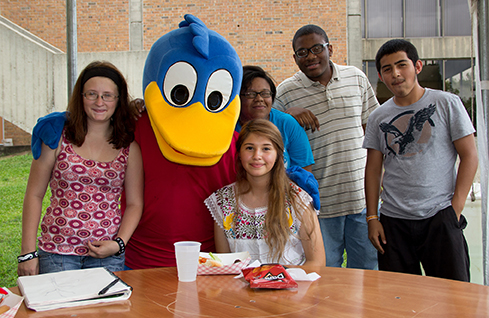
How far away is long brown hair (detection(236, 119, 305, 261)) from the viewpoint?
1846 mm

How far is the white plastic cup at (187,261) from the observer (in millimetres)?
1392

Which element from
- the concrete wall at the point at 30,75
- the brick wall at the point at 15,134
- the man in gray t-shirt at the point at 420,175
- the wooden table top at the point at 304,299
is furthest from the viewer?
the brick wall at the point at 15,134

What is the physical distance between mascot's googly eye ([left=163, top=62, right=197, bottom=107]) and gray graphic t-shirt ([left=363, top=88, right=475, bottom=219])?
1041 mm

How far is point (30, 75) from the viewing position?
8086 mm

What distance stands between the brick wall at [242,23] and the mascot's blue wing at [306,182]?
746 centimetres

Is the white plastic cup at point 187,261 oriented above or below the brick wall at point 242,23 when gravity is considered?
below

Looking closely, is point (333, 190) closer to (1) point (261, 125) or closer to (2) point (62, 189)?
(1) point (261, 125)

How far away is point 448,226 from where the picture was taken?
194 cm

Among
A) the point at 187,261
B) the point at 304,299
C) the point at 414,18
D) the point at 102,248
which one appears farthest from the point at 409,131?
the point at 414,18

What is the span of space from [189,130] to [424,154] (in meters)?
1.14

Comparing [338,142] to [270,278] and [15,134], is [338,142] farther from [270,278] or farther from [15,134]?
[15,134]

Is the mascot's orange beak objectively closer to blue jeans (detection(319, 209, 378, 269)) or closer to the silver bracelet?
the silver bracelet

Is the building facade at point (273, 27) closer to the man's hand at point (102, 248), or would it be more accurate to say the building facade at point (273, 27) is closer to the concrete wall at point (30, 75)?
the concrete wall at point (30, 75)

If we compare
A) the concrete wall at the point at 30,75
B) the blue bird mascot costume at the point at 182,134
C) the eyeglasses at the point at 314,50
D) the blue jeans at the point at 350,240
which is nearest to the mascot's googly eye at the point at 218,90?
the blue bird mascot costume at the point at 182,134
